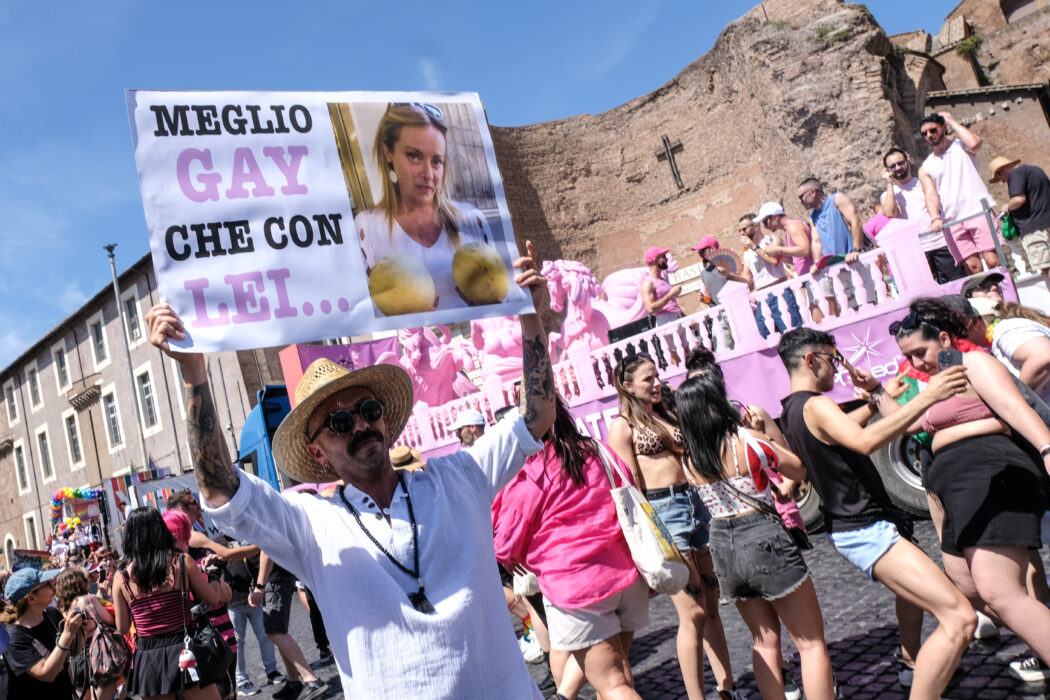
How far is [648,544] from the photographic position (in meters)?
3.29

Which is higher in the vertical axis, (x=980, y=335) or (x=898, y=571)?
(x=980, y=335)

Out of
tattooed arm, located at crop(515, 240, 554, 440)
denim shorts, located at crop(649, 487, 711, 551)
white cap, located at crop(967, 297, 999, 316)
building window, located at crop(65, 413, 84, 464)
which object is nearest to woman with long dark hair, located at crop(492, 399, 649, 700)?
denim shorts, located at crop(649, 487, 711, 551)

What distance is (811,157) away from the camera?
19000mm

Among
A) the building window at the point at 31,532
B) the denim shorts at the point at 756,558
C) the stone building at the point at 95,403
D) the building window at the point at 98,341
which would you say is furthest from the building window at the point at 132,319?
the denim shorts at the point at 756,558

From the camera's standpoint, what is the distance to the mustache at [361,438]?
7.28 feet

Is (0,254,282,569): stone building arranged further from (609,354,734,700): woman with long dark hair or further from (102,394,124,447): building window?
(609,354,734,700): woman with long dark hair

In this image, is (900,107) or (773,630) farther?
(900,107)

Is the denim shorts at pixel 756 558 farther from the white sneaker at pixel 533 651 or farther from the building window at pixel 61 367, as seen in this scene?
the building window at pixel 61 367

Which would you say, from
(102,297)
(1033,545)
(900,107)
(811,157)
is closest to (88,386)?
(102,297)

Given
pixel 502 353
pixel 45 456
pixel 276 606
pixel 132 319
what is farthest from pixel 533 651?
pixel 45 456

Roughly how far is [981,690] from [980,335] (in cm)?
154

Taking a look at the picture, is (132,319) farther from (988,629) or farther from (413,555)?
(413,555)

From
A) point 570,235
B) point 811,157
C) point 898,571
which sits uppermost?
point 570,235

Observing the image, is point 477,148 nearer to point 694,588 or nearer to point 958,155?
point 694,588
